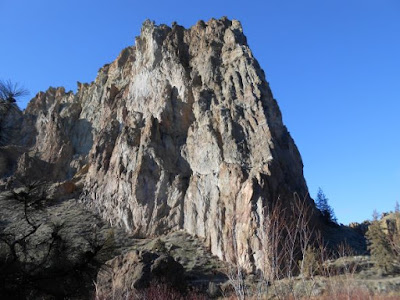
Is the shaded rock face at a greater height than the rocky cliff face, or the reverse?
the rocky cliff face

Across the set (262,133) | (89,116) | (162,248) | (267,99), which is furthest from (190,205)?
(89,116)

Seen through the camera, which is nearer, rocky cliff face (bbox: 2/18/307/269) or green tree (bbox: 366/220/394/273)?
green tree (bbox: 366/220/394/273)

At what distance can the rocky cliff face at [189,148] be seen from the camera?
5150cm

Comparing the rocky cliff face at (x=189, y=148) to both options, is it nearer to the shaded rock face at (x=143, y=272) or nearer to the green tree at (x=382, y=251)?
the shaded rock face at (x=143, y=272)

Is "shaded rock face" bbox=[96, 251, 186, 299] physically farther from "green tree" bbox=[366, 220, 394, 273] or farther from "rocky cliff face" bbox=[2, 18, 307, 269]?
"green tree" bbox=[366, 220, 394, 273]

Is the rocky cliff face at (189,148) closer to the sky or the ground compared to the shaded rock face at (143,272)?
closer to the sky

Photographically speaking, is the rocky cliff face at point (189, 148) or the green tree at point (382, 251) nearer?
the green tree at point (382, 251)

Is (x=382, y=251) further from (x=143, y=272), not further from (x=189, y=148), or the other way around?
(x=189, y=148)

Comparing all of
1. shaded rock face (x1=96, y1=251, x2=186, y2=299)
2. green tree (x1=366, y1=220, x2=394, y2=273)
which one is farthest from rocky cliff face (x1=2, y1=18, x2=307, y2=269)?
green tree (x1=366, y1=220, x2=394, y2=273)

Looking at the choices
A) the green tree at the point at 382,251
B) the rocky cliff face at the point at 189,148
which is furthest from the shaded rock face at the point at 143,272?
the green tree at the point at 382,251

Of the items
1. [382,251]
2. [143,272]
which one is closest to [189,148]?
[382,251]

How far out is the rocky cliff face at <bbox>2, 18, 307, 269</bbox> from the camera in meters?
51.5

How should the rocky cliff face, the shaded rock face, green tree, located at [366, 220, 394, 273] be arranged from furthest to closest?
the rocky cliff face
green tree, located at [366, 220, 394, 273]
the shaded rock face

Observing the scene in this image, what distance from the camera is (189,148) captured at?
64750 millimetres
